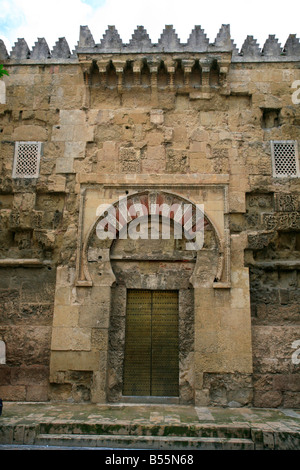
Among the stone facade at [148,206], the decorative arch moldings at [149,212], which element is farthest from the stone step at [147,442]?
the decorative arch moldings at [149,212]

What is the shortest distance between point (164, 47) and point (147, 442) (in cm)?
716

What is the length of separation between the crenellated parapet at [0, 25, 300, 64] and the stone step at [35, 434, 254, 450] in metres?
6.90

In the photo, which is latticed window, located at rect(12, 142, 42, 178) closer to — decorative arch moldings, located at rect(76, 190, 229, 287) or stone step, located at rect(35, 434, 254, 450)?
decorative arch moldings, located at rect(76, 190, 229, 287)

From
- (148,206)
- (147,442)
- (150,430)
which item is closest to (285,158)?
(148,206)

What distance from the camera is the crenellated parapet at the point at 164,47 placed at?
8.24 meters

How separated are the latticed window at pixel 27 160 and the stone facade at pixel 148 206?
0.16ft

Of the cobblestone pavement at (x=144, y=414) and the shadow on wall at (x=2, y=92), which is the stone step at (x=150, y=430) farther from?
the shadow on wall at (x=2, y=92)

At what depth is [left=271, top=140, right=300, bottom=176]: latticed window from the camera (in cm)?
796

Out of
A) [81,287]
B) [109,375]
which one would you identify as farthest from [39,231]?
[109,375]

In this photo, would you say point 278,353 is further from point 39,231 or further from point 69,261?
point 39,231

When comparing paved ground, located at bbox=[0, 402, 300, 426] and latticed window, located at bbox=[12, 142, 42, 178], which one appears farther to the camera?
latticed window, located at bbox=[12, 142, 42, 178]

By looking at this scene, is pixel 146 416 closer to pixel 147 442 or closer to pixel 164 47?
pixel 147 442

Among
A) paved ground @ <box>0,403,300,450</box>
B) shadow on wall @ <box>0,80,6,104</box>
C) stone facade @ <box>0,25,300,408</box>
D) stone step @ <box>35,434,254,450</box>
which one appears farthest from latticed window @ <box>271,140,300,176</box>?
shadow on wall @ <box>0,80,6,104</box>

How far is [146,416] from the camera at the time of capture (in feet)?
20.1
